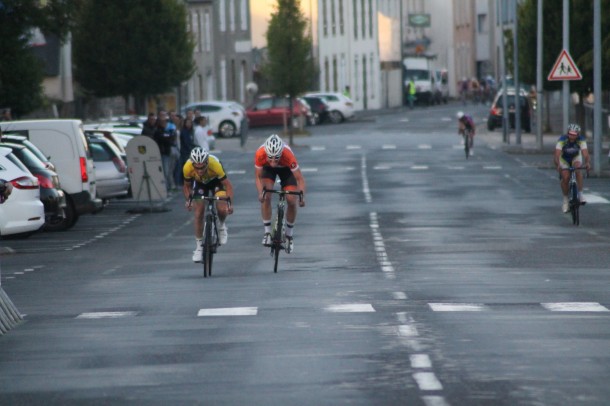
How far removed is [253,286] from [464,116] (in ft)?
119

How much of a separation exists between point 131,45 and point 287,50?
6.55 m

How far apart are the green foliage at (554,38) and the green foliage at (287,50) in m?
10.7

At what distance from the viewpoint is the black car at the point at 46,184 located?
85.7 feet

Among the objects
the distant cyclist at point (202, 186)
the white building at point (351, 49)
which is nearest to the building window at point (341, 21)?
the white building at point (351, 49)

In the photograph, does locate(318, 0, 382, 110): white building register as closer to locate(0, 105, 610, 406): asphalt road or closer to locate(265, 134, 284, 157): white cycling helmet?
locate(0, 105, 610, 406): asphalt road

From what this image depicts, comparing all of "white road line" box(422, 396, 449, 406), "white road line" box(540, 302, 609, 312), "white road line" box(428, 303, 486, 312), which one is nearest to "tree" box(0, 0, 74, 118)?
"white road line" box(428, 303, 486, 312)

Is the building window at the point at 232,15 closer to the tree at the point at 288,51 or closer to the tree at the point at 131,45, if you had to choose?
the tree at the point at 288,51

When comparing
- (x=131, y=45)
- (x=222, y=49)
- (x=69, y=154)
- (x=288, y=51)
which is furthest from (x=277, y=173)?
(x=222, y=49)

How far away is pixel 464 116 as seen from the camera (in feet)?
177

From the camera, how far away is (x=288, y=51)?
74.9 metres

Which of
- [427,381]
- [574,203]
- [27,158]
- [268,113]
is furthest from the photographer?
[268,113]

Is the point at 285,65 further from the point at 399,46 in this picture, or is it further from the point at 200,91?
the point at 399,46

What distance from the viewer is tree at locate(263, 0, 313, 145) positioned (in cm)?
7425

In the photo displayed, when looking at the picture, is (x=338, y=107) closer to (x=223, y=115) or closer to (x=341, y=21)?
(x=223, y=115)
